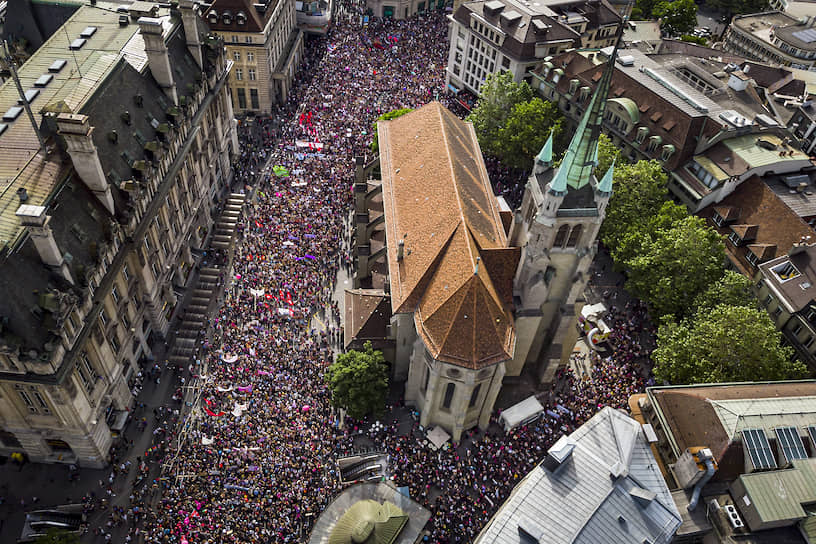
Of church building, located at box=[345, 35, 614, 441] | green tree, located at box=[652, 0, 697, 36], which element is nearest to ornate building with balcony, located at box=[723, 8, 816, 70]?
green tree, located at box=[652, 0, 697, 36]

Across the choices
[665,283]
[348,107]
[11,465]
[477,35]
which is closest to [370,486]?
[11,465]

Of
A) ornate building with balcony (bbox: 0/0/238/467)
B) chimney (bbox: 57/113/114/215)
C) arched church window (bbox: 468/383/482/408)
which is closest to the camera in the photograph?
ornate building with balcony (bbox: 0/0/238/467)

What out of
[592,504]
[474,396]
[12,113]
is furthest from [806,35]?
[12,113]

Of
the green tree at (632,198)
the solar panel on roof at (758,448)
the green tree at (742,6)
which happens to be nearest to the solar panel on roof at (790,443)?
the solar panel on roof at (758,448)

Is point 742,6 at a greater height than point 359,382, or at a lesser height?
greater

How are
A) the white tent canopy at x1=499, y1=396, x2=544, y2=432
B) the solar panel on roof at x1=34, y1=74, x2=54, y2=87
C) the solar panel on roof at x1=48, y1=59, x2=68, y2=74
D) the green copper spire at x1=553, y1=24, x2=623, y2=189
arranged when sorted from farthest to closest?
the solar panel on roof at x1=48, y1=59, x2=68, y2=74, the white tent canopy at x1=499, y1=396, x2=544, y2=432, the solar panel on roof at x1=34, y1=74, x2=54, y2=87, the green copper spire at x1=553, y1=24, x2=623, y2=189

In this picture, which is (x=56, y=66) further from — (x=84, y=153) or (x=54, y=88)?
(x=84, y=153)

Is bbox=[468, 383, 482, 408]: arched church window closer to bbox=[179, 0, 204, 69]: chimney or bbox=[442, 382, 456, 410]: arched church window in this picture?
bbox=[442, 382, 456, 410]: arched church window
